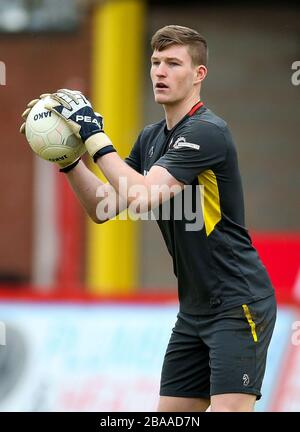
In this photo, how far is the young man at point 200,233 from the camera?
4.83 metres

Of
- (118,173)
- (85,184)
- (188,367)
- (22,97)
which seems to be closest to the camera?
(118,173)

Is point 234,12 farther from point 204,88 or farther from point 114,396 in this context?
point 114,396

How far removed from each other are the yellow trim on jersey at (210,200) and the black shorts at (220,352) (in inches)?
16.3

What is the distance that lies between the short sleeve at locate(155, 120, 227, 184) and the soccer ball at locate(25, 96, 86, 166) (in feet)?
1.47

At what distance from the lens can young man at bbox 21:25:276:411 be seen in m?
4.83

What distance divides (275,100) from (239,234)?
10047 millimetres

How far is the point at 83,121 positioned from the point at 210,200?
Result: 2.27 feet

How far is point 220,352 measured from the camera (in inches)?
194

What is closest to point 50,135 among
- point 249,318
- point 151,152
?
point 151,152

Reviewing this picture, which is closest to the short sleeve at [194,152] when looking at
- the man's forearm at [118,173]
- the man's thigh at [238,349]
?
the man's forearm at [118,173]

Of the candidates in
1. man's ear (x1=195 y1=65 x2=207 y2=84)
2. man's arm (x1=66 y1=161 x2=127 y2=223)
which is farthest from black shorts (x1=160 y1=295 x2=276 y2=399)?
man's ear (x1=195 y1=65 x2=207 y2=84)

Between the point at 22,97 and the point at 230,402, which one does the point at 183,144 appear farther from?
the point at 22,97

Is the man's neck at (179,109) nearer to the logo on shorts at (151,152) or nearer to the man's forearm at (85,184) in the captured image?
the logo on shorts at (151,152)

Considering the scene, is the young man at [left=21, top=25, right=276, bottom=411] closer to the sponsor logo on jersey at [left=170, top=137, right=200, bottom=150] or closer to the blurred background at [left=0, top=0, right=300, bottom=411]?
the sponsor logo on jersey at [left=170, top=137, right=200, bottom=150]
